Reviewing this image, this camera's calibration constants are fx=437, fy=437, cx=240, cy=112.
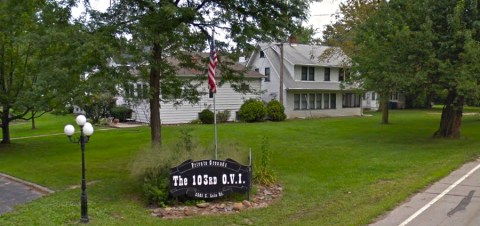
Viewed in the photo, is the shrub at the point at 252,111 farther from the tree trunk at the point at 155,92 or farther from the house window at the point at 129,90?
the house window at the point at 129,90

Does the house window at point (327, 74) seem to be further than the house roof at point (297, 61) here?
Yes

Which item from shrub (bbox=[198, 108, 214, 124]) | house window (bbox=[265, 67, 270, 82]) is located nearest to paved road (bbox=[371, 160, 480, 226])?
shrub (bbox=[198, 108, 214, 124])

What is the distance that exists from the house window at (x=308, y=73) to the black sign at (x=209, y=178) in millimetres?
28925

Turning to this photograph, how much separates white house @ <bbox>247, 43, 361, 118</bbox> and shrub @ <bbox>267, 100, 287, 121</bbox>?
2.02 m

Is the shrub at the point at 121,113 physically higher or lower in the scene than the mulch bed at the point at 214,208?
higher

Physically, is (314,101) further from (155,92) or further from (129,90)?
(129,90)

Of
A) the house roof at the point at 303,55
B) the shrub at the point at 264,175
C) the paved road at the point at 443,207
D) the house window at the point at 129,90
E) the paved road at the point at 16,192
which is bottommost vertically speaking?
the paved road at the point at 16,192

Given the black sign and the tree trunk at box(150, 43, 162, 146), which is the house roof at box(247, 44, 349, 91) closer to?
the tree trunk at box(150, 43, 162, 146)

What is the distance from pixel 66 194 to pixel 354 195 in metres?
6.82

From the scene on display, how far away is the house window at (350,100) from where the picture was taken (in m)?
40.8

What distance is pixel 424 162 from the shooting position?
13797 mm

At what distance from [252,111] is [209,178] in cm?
2223

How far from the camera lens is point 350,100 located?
41281 millimetres

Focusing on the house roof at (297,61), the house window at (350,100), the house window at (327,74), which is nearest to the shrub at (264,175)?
the house roof at (297,61)
